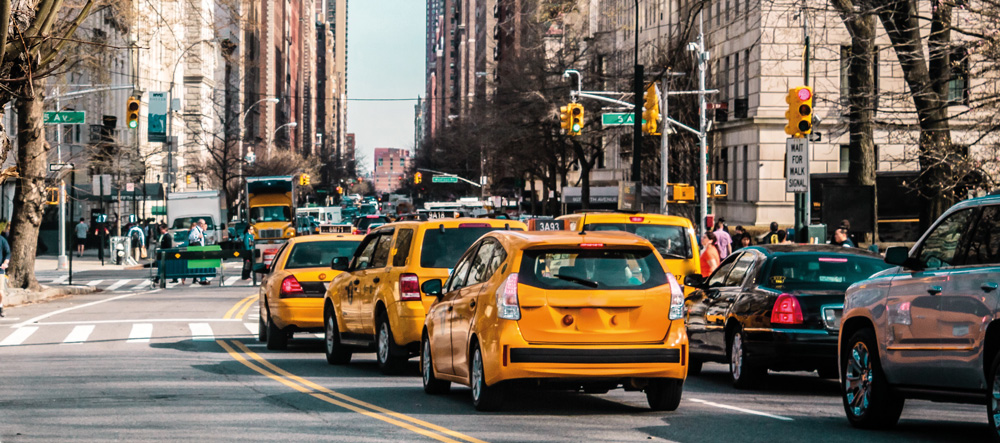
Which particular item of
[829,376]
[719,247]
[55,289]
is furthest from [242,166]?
[829,376]

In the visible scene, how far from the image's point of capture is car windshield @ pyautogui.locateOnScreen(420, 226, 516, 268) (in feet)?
49.5

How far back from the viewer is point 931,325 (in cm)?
953

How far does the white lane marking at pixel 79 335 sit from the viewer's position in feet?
68.7

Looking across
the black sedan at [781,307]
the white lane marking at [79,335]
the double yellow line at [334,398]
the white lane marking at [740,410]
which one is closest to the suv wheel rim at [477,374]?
the double yellow line at [334,398]

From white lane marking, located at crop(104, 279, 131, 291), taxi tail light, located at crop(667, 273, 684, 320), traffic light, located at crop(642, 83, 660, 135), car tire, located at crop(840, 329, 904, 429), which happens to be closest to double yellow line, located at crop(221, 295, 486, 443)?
taxi tail light, located at crop(667, 273, 684, 320)

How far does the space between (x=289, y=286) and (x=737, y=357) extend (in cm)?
724

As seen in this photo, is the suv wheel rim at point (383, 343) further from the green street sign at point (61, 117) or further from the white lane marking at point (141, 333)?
the green street sign at point (61, 117)

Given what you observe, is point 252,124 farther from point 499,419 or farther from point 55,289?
point 499,419

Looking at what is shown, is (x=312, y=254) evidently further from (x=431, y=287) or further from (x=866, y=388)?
(x=866, y=388)

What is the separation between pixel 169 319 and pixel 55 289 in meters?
10.3

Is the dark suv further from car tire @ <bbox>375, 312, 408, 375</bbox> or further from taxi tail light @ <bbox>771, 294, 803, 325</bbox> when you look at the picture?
car tire @ <bbox>375, 312, 408, 375</bbox>

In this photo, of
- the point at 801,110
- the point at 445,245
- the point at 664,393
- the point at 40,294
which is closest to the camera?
the point at 664,393

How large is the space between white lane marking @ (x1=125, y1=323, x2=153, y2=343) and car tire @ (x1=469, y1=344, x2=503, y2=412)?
10.6 metres

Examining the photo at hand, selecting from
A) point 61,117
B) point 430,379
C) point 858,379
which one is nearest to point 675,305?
point 858,379
